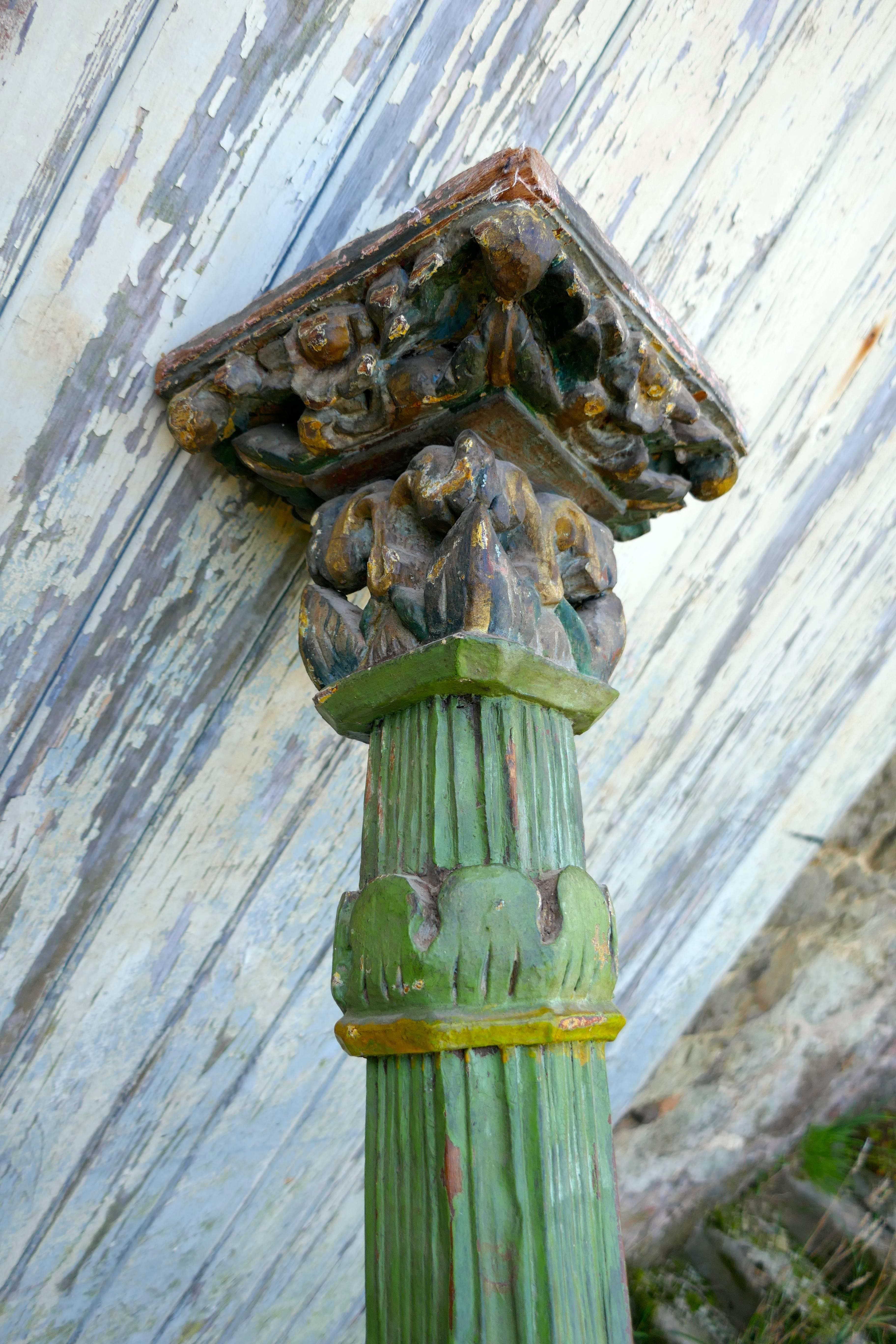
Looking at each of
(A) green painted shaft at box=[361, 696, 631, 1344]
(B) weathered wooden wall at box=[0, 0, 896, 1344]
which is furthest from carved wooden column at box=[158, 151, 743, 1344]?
(B) weathered wooden wall at box=[0, 0, 896, 1344]

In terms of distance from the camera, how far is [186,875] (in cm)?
108

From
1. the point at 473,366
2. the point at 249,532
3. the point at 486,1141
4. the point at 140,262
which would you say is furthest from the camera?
the point at 249,532

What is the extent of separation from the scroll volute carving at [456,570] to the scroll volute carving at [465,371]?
0.02 metres

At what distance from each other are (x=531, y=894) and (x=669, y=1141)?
1981mm

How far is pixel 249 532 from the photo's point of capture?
97 centimetres

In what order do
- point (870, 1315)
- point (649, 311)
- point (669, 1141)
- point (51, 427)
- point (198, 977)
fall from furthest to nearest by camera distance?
point (669, 1141) < point (870, 1315) < point (198, 977) < point (51, 427) < point (649, 311)

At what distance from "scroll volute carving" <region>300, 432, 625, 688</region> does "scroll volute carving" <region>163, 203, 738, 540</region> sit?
21 mm

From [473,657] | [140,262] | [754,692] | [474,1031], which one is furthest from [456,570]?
[754,692]

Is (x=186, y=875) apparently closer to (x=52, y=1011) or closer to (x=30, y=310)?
(x=52, y=1011)

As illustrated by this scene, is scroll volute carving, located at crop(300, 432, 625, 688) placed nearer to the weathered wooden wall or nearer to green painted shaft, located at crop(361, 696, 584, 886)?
green painted shaft, located at crop(361, 696, 584, 886)

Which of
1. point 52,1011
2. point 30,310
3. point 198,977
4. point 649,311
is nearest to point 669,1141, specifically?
point 198,977

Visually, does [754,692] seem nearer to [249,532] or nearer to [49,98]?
[249,532]

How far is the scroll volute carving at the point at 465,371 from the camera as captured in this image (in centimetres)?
65

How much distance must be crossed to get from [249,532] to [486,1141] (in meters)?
0.67
